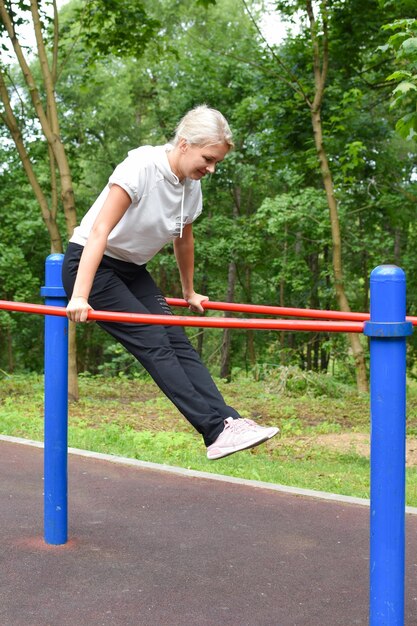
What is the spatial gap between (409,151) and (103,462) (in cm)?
1451

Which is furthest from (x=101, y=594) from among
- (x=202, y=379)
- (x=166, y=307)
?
(x=166, y=307)

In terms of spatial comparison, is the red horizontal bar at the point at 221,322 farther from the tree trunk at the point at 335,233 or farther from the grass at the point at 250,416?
the tree trunk at the point at 335,233

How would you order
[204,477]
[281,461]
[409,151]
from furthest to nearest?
[409,151] < [281,461] < [204,477]

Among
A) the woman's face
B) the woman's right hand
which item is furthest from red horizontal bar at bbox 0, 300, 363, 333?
the woman's face

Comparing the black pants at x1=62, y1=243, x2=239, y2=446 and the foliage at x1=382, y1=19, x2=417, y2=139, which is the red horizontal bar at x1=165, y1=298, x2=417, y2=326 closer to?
the black pants at x1=62, y1=243, x2=239, y2=446

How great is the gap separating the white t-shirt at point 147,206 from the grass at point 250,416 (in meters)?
2.17

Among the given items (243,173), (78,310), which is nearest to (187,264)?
(78,310)

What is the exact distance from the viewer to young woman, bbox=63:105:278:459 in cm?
260

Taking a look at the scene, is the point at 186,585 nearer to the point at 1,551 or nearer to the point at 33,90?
the point at 1,551

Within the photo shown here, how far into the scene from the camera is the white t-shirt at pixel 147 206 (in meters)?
2.64

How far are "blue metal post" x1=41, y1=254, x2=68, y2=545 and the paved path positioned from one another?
10.9 inches

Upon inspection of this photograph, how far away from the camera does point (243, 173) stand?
17312 millimetres

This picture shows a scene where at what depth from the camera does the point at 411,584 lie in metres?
2.92

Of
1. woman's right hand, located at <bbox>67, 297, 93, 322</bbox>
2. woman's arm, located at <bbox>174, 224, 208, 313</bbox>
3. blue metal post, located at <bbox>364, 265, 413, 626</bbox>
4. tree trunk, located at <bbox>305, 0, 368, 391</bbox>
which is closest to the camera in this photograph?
blue metal post, located at <bbox>364, 265, 413, 626</bbox>
